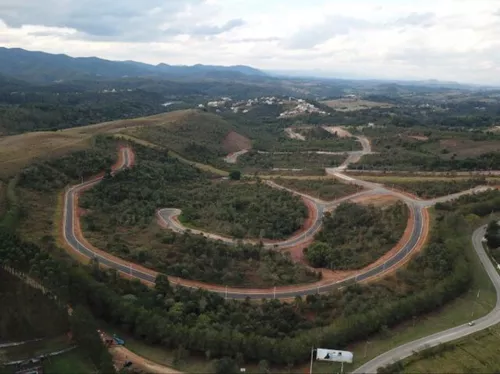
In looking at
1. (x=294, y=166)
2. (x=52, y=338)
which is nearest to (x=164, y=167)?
(x=294, y=166)

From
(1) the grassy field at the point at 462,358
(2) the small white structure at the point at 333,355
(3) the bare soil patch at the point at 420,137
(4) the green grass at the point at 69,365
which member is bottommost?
(4) the green grass at the point at 69,365

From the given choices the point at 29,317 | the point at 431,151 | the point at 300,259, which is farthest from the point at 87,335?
the point at 431,151

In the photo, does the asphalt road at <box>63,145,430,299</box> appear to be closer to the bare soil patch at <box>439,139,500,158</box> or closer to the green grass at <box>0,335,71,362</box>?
the green grass at <box>0,335,71,362</box>

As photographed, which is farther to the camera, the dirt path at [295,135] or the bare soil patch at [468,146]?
the dirt path at [295,135]

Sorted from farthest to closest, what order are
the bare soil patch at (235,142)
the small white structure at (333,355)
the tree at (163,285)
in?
the bare soil patch at (235,142) < the tree at (163,285) < the small white structure at (333,355)

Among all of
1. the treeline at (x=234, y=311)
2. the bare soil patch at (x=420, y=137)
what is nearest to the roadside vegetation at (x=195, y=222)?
the treeline at (x=234, y=311)

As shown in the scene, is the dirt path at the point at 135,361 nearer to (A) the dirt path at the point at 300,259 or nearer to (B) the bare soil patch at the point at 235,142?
(A) the dirt path at the point at 300,259

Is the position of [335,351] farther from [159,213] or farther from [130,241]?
[159,213]

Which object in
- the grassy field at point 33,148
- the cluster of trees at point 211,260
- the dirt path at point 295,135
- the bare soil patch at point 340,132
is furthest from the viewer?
the dirt path at point 295,135
